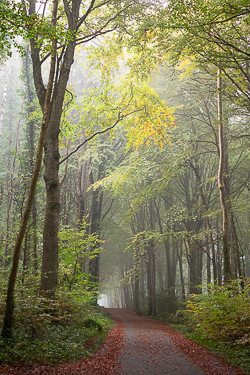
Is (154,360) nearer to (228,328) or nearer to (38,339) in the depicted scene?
(228,328)

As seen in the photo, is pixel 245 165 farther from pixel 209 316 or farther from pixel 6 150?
pixel 6 150

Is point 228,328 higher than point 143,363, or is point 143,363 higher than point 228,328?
point 228,328

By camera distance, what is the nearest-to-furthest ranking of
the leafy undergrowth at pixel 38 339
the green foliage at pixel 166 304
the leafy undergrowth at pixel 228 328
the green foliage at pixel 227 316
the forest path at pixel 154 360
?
the leafy undergrowth at pixel 38 339, the forest path at pixel 154 360, the leafy undergrowth at pixel 228 328, the green foliage at pixel 227 316, the green foliage at pixel 166 304

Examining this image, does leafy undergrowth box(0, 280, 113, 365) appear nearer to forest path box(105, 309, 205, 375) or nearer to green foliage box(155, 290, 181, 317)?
forest path box(105, 309, 205, 375)

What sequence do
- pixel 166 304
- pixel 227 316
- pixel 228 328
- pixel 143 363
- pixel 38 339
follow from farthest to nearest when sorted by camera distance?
1. pixel 166 304
2. pixel 227 316
3. pixel 228 328
4. pixel 143 363
5. pixel 38 339

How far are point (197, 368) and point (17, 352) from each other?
355 centimetres

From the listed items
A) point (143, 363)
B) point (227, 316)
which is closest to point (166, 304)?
point (227, 316)

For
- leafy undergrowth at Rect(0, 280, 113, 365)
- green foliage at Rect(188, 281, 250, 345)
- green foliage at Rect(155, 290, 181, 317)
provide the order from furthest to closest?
green foliage at Rect(155, 290, 181, 317)
green foliage at Rect(188, 281, 250, 345)
leafy undergrowth at Rect(0, 280, 113, 365)

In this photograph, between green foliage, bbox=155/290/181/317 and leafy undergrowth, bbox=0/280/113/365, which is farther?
green foliage, bbox=155/290/181/317

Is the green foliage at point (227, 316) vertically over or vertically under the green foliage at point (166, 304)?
over

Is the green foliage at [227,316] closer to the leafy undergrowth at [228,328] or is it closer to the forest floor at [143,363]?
the leafy undergrowth at [228,328]

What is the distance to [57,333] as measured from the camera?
6145mm

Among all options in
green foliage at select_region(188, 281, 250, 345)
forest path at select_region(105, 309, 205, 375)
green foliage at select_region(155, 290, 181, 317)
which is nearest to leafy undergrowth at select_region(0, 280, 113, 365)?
forest path at select_region(105, 309, 205, 375)

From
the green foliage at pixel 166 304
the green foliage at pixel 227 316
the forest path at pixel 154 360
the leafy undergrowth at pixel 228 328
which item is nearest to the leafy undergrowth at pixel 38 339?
the forest path at pixel 154 360
